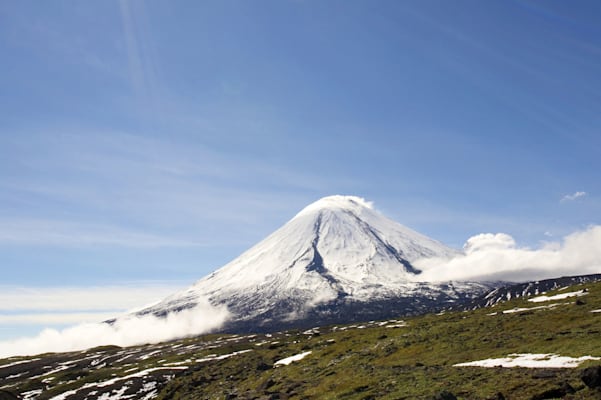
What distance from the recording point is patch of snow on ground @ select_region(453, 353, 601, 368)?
113 feet

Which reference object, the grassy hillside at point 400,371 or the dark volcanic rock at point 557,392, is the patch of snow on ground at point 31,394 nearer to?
the grassy hillside at point 400,371

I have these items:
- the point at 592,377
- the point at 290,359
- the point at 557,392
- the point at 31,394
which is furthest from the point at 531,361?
the point at 31,394

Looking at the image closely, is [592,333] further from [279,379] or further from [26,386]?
[26,386]

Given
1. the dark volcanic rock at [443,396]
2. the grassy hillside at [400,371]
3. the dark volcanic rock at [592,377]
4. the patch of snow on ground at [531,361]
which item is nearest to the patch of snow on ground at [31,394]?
the grassy hillside at [400,371]

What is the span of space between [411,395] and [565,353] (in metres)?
14.6

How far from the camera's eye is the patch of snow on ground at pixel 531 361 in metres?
34.5

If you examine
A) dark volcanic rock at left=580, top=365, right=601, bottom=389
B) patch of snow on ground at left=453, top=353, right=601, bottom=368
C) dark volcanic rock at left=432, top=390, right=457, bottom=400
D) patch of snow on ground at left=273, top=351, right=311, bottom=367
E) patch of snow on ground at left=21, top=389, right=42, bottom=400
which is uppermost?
dark volcanic rock at left=580, top=365, right=601, bottom=389

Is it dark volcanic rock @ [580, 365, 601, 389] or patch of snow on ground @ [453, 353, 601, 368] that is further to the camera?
patch of snow on ground @ [453, 353, 601, 368]

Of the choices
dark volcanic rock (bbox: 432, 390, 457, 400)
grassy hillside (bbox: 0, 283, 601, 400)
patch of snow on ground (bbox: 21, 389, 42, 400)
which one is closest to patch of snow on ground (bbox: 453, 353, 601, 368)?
grassy hillside (bbox: 0, 283, 601, 400)

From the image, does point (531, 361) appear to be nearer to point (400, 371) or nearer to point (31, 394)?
point (400, 371)

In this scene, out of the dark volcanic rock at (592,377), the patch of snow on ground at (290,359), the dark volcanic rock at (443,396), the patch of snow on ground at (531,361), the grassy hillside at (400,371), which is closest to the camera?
the dark volcanic rock at (592,377)

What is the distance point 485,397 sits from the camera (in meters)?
30.2

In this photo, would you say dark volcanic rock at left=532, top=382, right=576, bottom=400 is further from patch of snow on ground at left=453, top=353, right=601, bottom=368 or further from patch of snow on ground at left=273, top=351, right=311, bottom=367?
patch of snow on ground at left=273, top=351, right=311, bottom=367

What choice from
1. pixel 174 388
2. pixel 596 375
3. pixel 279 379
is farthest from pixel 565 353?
pixel 174 388
